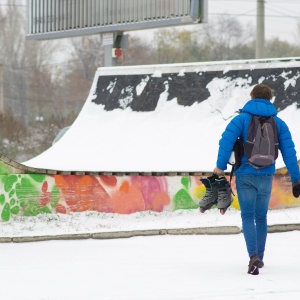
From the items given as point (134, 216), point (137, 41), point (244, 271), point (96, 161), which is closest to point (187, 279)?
point (244, 271)

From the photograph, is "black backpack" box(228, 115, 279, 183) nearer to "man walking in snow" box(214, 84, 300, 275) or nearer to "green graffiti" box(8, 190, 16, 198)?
"man walking in snow" box(214, 84, 300, 275)

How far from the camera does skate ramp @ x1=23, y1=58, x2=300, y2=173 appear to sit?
1628 centimetres

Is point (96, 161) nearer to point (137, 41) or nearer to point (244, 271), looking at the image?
point (244, 271)

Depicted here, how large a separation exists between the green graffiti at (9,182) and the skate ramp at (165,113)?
8.24 feet

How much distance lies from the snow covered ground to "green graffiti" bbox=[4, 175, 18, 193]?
106 centimetres

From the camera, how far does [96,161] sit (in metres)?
16.5

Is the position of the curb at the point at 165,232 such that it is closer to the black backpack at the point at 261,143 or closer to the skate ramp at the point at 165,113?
the black backpack at the point at 261,143

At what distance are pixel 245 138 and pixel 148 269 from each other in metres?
1.50

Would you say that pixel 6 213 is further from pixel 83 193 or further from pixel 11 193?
pixel 83 193

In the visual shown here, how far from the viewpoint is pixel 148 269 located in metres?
7.99

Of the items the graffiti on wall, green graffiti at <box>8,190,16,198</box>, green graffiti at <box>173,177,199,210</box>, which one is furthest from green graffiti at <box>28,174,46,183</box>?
green graffiti at <box>173,177,199,210</box>

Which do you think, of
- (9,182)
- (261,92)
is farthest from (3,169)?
(261,92)

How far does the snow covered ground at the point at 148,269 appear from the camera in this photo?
21.9ft

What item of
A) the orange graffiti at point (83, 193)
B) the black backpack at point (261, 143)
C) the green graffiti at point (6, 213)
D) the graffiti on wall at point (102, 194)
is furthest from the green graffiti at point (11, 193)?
the black backpack at point (261, 143)
